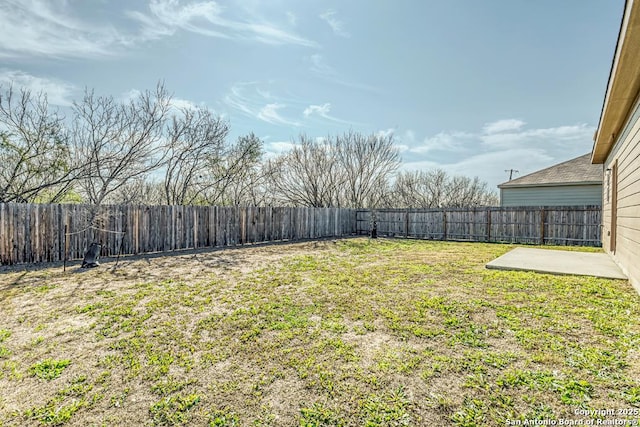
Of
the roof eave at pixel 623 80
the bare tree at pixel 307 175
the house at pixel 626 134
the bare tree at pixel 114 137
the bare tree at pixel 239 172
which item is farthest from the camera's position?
the bare tree at pixel 307 175

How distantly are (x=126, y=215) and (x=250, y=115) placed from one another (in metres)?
6.31

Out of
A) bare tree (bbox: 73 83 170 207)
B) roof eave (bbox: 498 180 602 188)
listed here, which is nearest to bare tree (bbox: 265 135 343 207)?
bare tree (bbox: 73 83 170 207)

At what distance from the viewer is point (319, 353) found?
2227 millimetres

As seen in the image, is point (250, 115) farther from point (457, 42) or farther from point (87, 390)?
point (87, 390)

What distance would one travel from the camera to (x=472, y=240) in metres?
11.5

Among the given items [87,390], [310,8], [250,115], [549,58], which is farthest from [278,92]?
[87,390]

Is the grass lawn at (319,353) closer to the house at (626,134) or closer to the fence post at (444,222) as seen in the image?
the house at (626,134)

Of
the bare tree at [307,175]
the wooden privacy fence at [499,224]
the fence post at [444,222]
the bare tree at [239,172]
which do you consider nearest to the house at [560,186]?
the wooden privacy fence at [499,224]

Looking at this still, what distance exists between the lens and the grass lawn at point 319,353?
5.21 ft

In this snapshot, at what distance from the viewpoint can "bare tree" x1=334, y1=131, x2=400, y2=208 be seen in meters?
17.3

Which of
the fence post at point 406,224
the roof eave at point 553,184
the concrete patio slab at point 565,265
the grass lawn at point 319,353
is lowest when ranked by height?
the grass lawn at point 319,353

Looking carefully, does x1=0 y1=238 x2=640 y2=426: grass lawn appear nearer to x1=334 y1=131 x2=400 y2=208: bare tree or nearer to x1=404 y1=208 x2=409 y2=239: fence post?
x1=404 y1=208 x2=409 y2=239: fence post

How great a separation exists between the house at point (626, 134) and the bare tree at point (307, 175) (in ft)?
39.5

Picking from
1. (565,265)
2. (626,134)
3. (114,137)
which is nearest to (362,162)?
(114,137)
